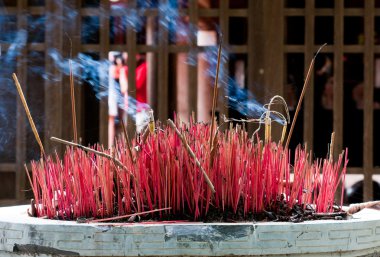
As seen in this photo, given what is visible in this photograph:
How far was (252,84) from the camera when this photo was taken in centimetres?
635

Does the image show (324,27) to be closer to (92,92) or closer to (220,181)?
(92,92)

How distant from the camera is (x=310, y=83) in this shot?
6.37 meters

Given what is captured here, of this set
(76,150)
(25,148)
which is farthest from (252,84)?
(76,150)

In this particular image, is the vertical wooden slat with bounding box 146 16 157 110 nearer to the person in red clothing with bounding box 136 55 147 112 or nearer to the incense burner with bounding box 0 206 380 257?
the person in red clothing with bounding box 136 55 147 112

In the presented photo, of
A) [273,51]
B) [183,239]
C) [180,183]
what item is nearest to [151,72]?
[273,51]

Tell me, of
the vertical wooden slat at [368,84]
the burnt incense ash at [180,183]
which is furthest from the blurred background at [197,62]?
the burnt incense ash at [180,183]

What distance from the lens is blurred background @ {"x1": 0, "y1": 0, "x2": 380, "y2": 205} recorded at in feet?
20.8

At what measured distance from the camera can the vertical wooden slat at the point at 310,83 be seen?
20.7ft

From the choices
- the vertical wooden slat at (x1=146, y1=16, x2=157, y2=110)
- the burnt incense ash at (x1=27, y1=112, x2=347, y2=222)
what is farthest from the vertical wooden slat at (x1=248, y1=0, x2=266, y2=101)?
the burnt incense ash at (x1=27, y1=112, x2=347, y2=222)

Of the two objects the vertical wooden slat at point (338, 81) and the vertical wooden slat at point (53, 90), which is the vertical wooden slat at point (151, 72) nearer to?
Result: the vertical wooden slat at point (53, 90)

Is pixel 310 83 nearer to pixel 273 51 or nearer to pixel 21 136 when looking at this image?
pixel 273 51

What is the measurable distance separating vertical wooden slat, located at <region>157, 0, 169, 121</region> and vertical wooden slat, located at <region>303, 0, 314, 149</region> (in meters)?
0.97

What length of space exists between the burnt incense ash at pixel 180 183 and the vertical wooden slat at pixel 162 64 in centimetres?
306

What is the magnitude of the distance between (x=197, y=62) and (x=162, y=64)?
0.25 meters
